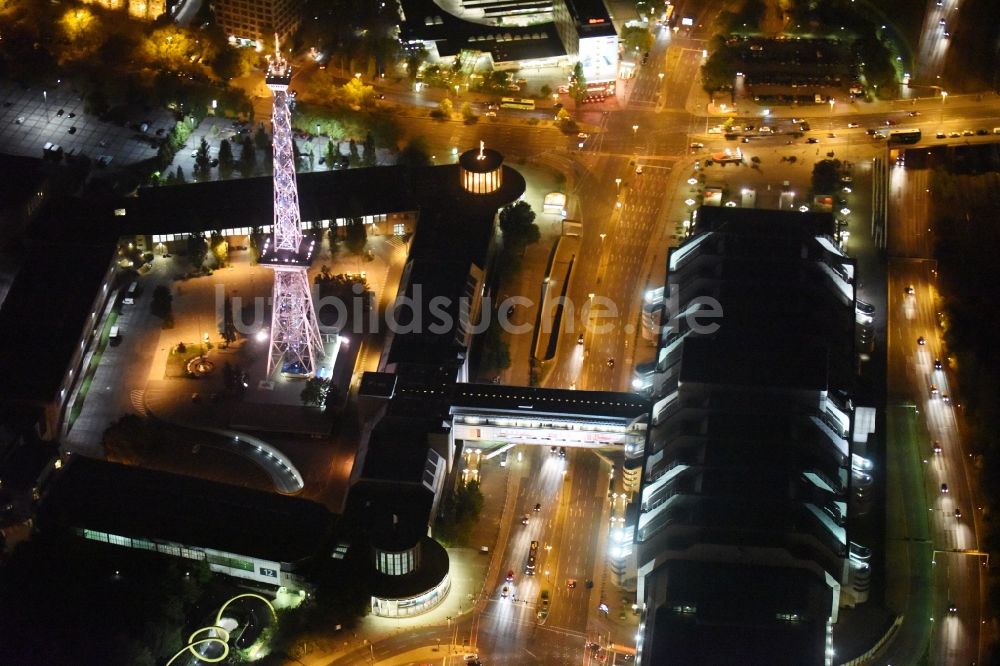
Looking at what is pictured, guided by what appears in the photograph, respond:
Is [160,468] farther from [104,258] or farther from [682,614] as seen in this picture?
[682,614]

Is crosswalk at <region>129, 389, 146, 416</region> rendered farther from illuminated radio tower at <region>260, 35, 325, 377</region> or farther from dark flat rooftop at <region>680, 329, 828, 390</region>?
dark flat rooftop at <region>680, 329, 828, 390</region>

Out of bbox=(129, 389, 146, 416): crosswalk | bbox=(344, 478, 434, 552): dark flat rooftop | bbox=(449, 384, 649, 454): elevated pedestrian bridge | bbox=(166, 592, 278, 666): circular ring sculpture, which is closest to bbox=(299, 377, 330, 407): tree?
bbox=(449, 384, 649, 454): elevated pedestrian bridge

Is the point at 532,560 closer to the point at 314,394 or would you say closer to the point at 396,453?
the point at 396,453

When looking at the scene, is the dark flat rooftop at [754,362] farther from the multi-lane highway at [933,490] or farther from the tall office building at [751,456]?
the multi-lane highway at [933,490]

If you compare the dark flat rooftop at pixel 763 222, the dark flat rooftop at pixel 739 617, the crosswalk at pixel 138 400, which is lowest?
the dark flat rooftop at pixel 739 617

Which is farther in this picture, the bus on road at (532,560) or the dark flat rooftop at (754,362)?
the dark flat rooftop at (754,362)

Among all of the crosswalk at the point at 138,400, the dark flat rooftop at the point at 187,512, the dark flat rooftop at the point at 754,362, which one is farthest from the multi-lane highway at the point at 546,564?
the crosswalk at the point at 138,400
